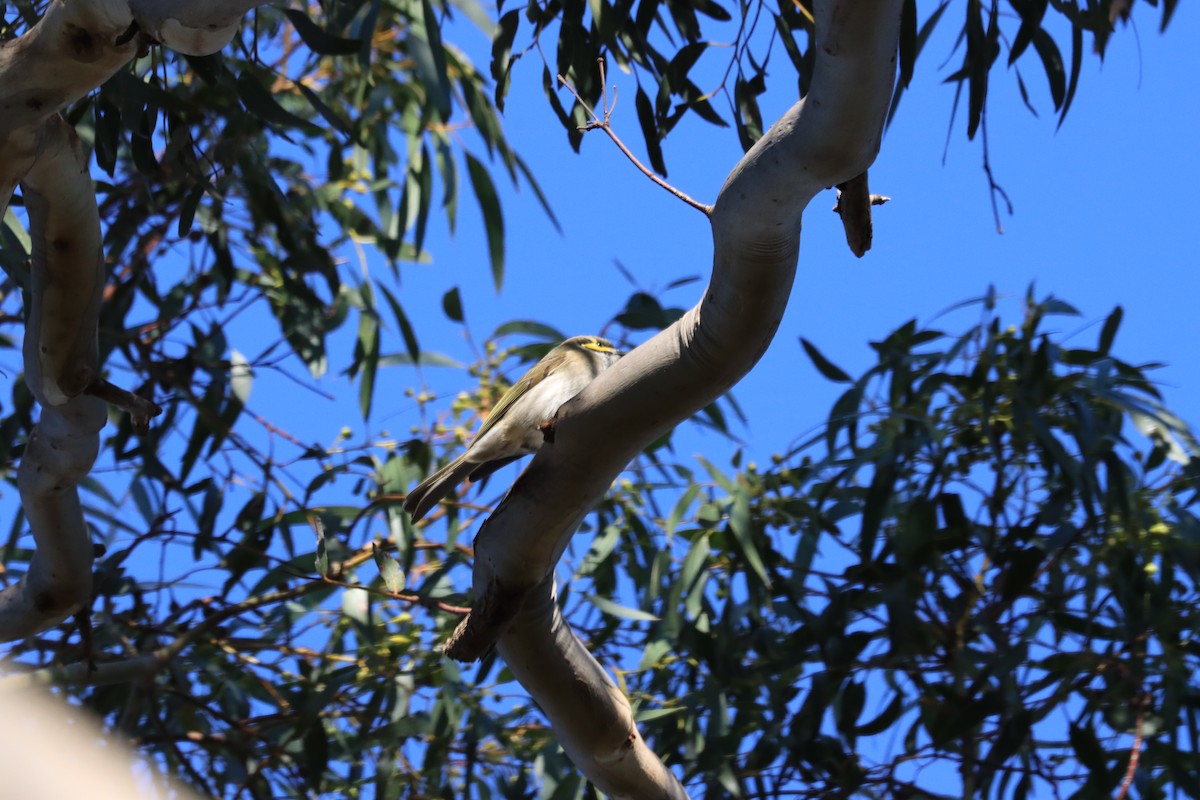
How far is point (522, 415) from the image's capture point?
2.62m

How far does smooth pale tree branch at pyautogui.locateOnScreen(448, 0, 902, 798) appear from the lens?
127 cm

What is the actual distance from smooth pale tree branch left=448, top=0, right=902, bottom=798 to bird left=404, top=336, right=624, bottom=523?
73cm

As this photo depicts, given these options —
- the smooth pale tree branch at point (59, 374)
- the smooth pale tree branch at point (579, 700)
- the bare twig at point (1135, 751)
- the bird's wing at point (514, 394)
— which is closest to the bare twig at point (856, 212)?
the smooth pale tree branch at point (579, 700)

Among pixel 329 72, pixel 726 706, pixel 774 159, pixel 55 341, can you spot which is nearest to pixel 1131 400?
pixel 726 706

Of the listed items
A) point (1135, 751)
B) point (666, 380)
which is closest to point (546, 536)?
point (666, 380)

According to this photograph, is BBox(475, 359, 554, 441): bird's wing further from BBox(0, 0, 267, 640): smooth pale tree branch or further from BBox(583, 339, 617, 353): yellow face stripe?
BBox(0, 0, 267, 640): smooth pale tree branch

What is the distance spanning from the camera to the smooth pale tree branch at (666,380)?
4.16ft

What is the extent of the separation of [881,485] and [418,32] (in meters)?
1.69

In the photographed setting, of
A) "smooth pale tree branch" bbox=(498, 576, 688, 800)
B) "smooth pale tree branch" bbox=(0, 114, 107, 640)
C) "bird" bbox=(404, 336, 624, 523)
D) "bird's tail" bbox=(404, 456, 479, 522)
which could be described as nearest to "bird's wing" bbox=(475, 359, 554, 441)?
"bird" bbox=(404, 336, 624, 523)

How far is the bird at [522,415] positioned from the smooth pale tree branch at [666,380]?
0.73 metres

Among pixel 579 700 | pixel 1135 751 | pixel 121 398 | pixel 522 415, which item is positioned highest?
pixel 522 415

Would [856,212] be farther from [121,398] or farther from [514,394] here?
[514,394]

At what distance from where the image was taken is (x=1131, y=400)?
2.83m

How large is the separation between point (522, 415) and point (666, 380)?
1164mm
